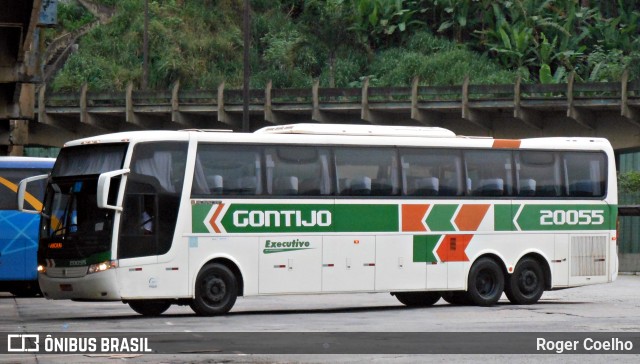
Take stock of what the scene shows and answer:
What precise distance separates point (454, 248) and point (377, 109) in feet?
92.0

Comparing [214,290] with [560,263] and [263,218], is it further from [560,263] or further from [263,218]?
[560,263]

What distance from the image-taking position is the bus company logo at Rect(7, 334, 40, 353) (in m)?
15.6

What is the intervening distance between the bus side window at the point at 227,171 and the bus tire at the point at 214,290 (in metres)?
1.26

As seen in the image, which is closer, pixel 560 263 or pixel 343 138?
pixel 343 138

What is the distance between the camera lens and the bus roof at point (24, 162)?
95.8 feet

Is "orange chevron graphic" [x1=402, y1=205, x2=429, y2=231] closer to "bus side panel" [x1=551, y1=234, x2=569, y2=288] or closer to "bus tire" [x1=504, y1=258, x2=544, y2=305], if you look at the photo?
"bus tire" [x1=504, y1=258, x2=544, y2=305]

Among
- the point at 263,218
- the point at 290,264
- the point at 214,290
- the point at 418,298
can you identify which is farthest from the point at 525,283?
the point at 214,290

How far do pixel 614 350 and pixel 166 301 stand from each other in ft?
30.6

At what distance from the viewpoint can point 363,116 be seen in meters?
52.5

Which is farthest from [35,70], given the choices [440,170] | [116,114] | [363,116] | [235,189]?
[116,114]

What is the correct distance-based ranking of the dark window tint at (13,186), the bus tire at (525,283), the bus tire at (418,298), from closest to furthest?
1. the bus tire at (525,283)
2. the bus tire at (418,298)
3. the dark window tint at (13,186)

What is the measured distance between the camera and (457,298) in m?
25.8

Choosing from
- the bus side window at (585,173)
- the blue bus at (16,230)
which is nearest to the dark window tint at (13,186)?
the blue bus at (16,230)

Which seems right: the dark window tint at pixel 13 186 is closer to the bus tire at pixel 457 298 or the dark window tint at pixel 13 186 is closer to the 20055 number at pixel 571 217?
the bus tire at pixel 457 298
